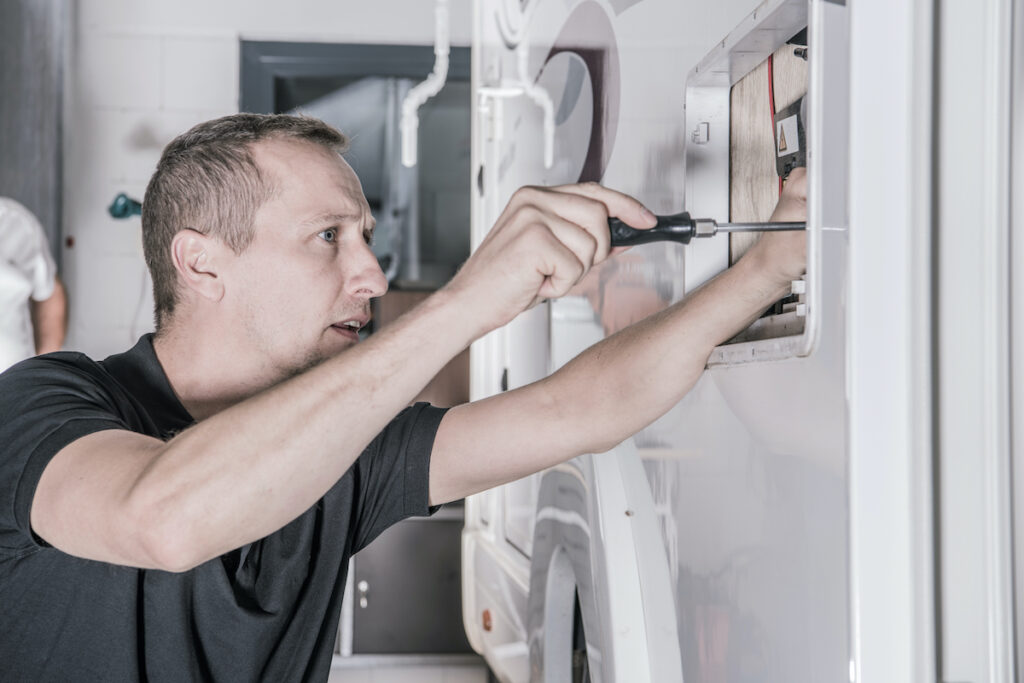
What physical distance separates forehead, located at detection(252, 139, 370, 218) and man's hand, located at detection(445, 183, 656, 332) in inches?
17.8

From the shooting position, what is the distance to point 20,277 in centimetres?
315

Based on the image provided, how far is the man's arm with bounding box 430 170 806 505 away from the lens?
2.54 ft

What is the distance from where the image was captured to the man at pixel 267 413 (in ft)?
2.49

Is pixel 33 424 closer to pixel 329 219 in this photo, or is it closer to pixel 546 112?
pixel 329 219

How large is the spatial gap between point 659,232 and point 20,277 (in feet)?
9.44

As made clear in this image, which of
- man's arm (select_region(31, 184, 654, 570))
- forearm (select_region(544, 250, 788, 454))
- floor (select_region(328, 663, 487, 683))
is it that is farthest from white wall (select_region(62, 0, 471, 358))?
man's arm (select_region(31, 184, 654, 570))

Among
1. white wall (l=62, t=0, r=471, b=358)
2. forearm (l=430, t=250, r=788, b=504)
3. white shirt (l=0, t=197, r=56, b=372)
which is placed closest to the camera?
forearm (l=430, t=250, r=788, b=504)

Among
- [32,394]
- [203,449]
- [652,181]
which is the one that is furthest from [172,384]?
[652,181]

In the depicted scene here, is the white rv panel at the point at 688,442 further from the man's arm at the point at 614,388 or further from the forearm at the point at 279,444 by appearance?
the forearm at the point at 279,444

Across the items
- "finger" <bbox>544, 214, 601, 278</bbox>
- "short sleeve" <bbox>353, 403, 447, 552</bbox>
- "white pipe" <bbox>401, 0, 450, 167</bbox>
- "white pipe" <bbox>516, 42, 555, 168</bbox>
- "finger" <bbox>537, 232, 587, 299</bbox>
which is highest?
"white pipe" <bbox>401, 0, 450, 167</bbox>

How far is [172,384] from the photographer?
124cm

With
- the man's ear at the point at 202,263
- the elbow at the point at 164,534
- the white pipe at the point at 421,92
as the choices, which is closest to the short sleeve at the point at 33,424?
the elbow at the point at 164,534

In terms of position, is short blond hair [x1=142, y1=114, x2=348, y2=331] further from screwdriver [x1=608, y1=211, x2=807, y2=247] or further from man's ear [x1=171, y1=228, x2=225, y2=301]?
screwdriver [x1=608, y1=211, x2=807, y2=247]

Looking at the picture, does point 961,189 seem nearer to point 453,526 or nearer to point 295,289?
point 295,289
